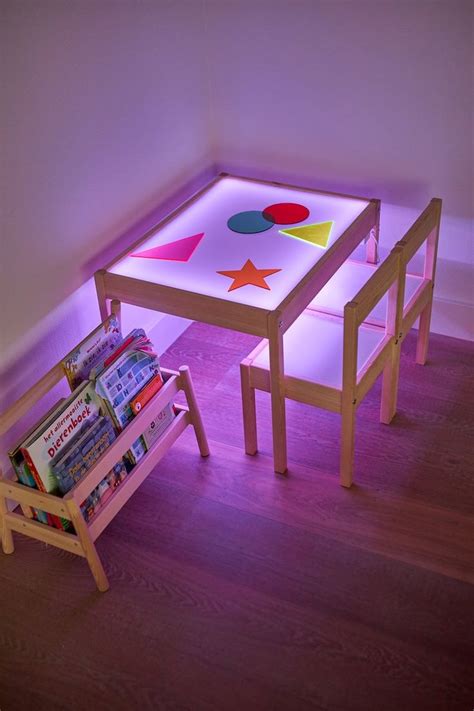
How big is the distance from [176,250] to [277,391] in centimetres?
48

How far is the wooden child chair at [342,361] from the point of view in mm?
1869

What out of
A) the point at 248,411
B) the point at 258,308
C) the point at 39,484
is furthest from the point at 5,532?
the point at 258,308

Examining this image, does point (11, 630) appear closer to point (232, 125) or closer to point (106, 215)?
point (106, 215)

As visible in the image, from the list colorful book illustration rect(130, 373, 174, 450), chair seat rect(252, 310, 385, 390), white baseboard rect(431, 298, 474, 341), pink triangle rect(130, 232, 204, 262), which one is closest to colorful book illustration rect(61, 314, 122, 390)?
colorful book illustration rect(130, 373, 174, 450)

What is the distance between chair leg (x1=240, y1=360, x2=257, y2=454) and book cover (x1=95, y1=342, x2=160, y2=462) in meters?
0.22

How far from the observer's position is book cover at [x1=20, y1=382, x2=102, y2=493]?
5.56ft

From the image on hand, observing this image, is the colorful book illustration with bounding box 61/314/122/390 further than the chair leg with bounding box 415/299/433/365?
No

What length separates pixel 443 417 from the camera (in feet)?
7.29

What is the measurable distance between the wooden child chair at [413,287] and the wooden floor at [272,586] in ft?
0.79

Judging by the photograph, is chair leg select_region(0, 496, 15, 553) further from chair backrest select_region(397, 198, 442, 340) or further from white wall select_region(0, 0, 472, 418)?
chair backrest select_region(397, 198, 442, 340)

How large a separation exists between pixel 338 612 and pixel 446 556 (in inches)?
11.6

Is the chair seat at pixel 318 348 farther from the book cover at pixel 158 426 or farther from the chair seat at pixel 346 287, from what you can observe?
the book cover at pixel 158 426

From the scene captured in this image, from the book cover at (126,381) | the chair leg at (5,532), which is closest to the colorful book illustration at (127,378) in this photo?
the book cover at (126,381)

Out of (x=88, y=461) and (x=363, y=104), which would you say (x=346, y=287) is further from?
(x=88, y=461)
